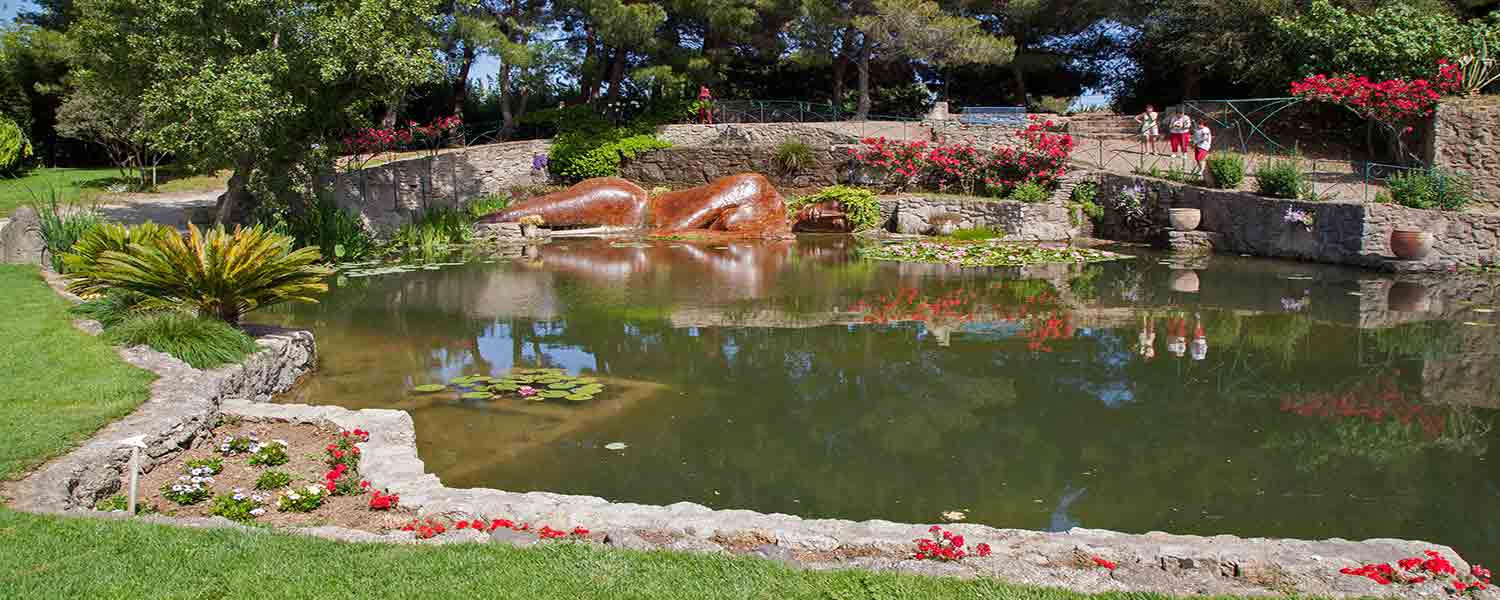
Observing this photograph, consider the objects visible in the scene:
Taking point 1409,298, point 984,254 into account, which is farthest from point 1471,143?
point 984,254

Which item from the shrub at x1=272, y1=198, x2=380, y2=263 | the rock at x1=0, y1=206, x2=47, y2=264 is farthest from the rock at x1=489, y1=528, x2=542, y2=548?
the shrub at x1=272, y1=198, x2=380, y2=263

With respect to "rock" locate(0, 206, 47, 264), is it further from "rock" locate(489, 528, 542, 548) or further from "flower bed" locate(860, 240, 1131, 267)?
"flower bed" locate(860, 240, 1131, 267)

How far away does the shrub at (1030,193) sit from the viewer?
2116 centimetres

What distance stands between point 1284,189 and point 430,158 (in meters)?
16.8

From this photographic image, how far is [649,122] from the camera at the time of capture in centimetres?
2656

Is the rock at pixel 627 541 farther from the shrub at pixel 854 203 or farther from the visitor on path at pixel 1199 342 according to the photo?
the shrub at pixel 854 203

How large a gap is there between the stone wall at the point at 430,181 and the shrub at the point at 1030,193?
11.5 metres

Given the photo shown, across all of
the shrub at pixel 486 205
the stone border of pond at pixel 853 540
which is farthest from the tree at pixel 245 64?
the stone border of pond at pixel 853 540

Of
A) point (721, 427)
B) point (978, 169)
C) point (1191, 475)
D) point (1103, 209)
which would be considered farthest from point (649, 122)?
point (1191, 475)

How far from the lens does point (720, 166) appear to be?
25.2m

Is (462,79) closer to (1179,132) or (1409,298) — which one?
(1179,132)

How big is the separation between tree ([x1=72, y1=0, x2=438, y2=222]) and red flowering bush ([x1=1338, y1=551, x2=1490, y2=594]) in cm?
1379

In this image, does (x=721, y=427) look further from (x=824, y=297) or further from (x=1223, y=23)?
(x=1223, y=23)

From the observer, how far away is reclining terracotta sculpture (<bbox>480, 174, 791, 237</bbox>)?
21.5 metres
